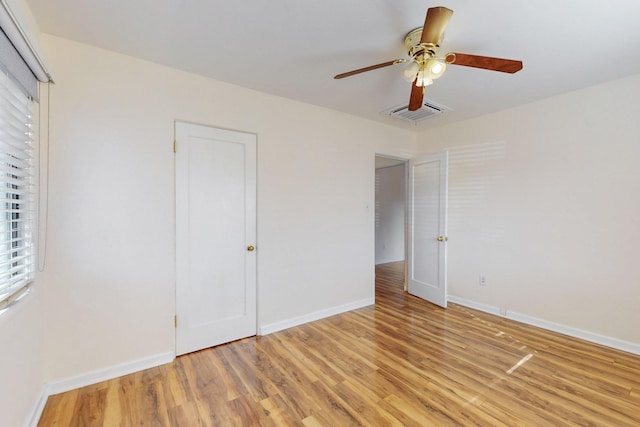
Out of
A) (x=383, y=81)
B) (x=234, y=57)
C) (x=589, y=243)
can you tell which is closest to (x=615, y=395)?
(x=589, y=243)

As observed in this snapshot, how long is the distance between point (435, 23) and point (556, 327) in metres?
3.20

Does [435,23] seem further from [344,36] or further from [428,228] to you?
[428,228]

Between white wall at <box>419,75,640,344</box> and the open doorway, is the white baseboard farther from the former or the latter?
the open doorway

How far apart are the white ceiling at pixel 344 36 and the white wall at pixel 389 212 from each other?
3.99 m

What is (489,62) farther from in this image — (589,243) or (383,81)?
(589,243)

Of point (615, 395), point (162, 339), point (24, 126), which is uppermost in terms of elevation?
point (24, 126)

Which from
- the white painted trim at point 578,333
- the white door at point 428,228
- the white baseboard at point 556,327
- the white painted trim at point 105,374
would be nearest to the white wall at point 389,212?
the white door at point 428,228

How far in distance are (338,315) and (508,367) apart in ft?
5.55

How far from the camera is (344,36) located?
72.8 inches

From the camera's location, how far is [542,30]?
69.7 inches

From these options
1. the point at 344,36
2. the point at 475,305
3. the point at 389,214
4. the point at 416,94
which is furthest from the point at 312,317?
the point at 389,214

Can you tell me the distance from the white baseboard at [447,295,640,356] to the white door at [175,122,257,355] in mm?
2773

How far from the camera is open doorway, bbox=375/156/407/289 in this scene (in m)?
6.47

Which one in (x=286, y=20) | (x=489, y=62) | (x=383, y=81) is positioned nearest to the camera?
(x=489, y=62)
